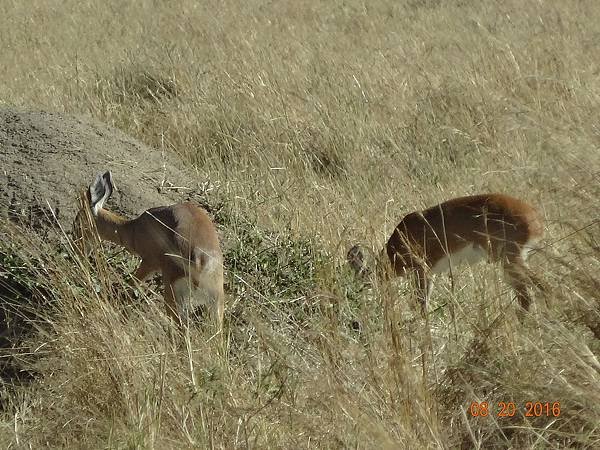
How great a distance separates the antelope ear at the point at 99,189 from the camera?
459 centimetres

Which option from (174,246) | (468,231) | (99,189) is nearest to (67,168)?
(99,189)

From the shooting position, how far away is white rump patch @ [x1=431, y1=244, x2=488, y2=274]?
4855 mm

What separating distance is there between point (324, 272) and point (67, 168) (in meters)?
1.87

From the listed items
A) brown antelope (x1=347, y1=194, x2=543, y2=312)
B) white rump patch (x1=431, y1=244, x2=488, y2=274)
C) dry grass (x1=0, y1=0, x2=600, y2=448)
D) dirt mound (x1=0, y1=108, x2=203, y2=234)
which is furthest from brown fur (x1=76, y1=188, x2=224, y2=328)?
white rump patch (x1=431, y1=244, x2=488, y2=274)

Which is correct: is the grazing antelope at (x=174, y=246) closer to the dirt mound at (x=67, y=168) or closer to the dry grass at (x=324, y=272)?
the dry grass at (x=324, y=272)

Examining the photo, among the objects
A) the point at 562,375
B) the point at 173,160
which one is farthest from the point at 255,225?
the point at 562,375

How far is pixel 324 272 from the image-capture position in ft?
12.3

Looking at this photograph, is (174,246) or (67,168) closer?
(174,246)
